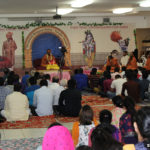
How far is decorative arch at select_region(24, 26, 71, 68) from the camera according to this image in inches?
Answer: 616

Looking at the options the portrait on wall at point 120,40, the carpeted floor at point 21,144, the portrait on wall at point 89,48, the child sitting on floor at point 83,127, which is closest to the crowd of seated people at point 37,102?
the carpeted floor at point 21,144

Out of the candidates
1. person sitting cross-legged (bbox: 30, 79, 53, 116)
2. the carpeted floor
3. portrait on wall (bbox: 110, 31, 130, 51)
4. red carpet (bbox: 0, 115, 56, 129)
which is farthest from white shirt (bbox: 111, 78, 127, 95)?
portrait on wall (bbox: 110, 31, 130, 51)

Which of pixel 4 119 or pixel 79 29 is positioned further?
pixel 79 29

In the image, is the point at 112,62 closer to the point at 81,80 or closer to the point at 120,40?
the point at 120,40

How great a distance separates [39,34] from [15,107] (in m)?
8.62

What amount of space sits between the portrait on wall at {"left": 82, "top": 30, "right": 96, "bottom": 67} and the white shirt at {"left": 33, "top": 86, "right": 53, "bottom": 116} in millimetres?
8333

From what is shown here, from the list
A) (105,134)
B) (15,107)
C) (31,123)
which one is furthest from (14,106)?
(105,134)

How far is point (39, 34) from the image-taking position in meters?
15.9

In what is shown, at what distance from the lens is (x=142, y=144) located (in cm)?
223

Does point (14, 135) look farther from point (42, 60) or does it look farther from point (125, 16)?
point (125, 16)

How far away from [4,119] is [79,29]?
9143 millimetres

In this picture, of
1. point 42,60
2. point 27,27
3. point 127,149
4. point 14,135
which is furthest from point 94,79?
point 127,149

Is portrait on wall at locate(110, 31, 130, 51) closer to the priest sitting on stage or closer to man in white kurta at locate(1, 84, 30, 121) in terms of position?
the priest sitting on stage

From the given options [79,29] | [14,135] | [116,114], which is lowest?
[14,135]
